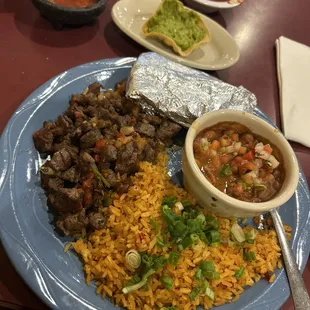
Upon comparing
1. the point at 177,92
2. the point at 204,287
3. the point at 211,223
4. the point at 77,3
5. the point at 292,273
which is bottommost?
the point at 292,273

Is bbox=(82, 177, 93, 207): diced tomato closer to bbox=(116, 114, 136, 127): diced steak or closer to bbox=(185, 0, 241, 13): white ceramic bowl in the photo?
bbox=(116, 114, 136, 127): diced steak

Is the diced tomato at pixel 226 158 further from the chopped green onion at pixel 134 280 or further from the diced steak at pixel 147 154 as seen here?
the chopped green onion at pixel 134 280

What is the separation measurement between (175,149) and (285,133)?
684mm

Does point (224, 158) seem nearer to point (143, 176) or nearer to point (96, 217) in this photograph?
point (143, 176)

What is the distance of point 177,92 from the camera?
6.19 feet

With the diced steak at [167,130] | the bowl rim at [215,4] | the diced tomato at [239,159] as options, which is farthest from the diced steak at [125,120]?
the bowl rim at [215,4]

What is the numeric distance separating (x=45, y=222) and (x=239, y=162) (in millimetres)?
831

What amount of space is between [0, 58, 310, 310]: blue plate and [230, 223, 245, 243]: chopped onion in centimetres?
20

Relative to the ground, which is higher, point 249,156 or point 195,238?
point 249,156

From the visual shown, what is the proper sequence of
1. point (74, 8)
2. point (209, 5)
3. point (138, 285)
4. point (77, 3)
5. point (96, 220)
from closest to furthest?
point (138, 285)
point (96, 220)
point (74, 8)
point (77, 3)
point (209, 5)

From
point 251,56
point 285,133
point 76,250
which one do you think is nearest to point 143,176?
point 76,250

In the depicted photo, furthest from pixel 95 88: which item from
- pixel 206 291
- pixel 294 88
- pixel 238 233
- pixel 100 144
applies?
pixel 294 88

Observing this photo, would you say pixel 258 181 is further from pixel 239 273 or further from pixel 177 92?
pixel 177 92

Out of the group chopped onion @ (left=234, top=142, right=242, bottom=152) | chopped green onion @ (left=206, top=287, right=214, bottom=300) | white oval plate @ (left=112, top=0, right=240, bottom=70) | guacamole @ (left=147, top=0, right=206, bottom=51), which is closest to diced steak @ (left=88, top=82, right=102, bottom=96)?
white oval plate @ (left=112, top=0, right=240, bottom=70)
